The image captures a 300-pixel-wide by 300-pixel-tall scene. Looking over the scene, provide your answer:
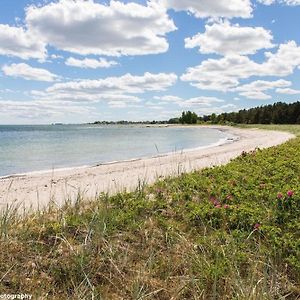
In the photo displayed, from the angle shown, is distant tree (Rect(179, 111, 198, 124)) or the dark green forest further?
distant tree (Rect(179, 111, 198, 124))

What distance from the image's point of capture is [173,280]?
14.0ft

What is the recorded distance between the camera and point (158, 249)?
16.6 feet

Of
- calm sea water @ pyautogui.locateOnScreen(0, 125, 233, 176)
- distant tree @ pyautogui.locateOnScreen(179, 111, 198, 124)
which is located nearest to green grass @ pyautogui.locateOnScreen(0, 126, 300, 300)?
calm sea water @ pyautogui.locateOnScreen(0, 125, 233, 176)

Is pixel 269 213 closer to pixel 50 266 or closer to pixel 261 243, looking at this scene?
pixel 261 243

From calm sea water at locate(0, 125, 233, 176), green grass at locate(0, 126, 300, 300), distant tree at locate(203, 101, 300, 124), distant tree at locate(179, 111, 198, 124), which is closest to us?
green grass at locate(0, 126, 300, 300)

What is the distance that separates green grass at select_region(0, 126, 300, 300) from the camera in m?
4.04

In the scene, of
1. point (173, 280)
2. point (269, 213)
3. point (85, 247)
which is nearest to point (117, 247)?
point (85, 247)

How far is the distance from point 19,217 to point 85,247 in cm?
163

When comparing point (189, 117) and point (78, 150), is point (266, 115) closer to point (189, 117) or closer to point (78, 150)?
point (189, 117)

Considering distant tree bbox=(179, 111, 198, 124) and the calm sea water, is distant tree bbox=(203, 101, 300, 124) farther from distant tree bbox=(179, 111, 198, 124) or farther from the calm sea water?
the calm sea water

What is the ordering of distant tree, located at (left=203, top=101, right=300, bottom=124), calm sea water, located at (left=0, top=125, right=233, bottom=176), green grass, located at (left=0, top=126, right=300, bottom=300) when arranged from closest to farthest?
green grass, located at (left=0, top=126, right=300, bottom=300)
calm sea water, located at (left=0, top=125, right=233, bottom=176)
distant tree, located at (left=203, top=101, right=300, bottom=124)

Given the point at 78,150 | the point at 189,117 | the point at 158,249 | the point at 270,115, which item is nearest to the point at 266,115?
the point at 270,115

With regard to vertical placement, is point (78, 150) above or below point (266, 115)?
below

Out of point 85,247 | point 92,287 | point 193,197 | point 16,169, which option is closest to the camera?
point 92,287
